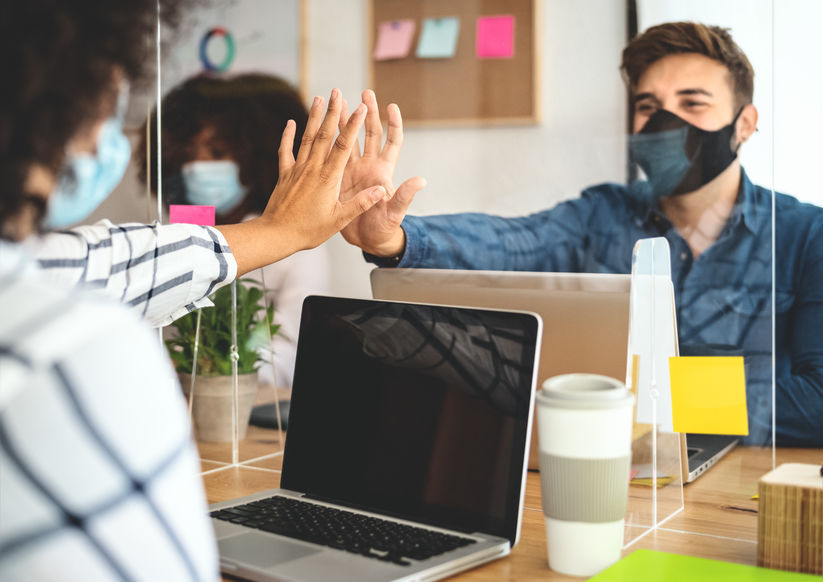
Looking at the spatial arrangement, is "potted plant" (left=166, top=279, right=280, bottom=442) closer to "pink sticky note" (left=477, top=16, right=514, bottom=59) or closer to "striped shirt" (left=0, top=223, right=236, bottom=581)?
"pink sticky note" (left=477, top=16, right=514, bottom=59)

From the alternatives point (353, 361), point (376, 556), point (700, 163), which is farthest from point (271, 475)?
point (700, 163)

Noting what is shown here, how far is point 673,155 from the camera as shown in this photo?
5.13 ft

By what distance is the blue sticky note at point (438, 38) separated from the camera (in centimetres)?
162

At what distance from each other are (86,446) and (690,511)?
91cm

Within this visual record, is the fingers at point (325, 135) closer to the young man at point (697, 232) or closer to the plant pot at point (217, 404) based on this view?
the young man at point (697, 232)

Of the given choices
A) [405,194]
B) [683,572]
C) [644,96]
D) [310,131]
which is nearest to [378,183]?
[405,194]

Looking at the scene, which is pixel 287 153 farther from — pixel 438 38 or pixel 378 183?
pixel 438 38

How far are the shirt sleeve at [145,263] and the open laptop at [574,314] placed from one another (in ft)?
1.17

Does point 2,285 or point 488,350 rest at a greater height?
point 2,285

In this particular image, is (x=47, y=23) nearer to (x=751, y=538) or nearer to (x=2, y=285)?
(x=2, y=285)

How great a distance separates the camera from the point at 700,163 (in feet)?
4.99

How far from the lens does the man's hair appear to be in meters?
1.39

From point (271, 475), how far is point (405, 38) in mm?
834

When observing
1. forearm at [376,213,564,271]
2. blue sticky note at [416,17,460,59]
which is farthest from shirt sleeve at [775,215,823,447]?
blue sticky note at [416,17,460,59]
